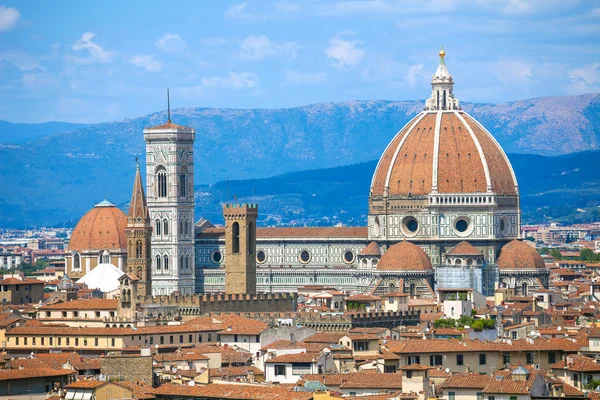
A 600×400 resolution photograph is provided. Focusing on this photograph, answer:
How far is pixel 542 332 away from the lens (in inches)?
3258

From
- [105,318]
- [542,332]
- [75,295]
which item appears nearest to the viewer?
[542,332]

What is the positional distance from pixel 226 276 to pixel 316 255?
9926 millimetres

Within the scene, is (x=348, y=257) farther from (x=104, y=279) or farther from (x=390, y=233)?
(x=104, y=279)

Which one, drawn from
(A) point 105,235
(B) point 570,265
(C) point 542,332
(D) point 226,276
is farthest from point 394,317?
(B) point 570,265

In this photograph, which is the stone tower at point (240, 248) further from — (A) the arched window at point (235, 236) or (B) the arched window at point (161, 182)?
(B) the arched window at point (161, 182)

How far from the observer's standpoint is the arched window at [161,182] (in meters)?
157

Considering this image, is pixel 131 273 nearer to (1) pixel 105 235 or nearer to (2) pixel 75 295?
(2) pixel 75 295

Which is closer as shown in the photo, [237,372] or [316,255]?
[237,372]

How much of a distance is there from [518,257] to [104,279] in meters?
28.6

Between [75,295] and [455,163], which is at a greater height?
[455,163]

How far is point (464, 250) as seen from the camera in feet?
470

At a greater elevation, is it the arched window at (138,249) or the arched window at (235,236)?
the arched window at (235,236)

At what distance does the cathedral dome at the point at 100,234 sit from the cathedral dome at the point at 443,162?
90.3ft

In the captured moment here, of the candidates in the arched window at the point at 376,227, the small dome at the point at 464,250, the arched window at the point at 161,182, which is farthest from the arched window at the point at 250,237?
the small dome at the point at 464,250
